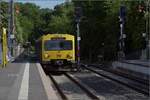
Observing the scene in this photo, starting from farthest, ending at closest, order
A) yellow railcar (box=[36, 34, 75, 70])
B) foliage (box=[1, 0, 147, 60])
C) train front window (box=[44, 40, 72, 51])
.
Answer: foliage (box=[1, 0, 147, 60]) < train front window (box=[44, 40, 72, 51]) < yellow railcar (box=[36, 34, 75, 70])

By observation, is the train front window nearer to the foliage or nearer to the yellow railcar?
the yellow railcar

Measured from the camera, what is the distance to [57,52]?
1569 inches

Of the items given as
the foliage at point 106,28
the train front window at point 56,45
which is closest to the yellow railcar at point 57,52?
the train front window at point 56,45

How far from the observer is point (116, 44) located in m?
64.9

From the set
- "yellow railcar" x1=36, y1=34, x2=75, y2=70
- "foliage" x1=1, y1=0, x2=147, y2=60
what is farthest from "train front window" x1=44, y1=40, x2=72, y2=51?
"foliage" x1=1, y1=0, x2=147, y2=60

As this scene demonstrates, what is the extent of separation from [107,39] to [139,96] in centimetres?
4786

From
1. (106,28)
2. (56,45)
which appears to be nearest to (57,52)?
(56,45)

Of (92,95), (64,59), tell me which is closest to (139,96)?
(92,95)

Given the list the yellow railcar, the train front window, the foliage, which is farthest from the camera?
the foliage

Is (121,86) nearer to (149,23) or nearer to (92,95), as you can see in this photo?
(92,95)

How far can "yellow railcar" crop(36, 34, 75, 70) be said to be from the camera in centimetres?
3950

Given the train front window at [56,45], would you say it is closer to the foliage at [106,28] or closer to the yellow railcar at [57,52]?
the yellow railcar at [57,52]

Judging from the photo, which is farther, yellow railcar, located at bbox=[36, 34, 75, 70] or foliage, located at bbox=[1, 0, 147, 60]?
foliage, located at bbox=[1, 0, 147, 60]

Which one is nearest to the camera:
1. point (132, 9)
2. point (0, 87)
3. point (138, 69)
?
point (0, 87)
